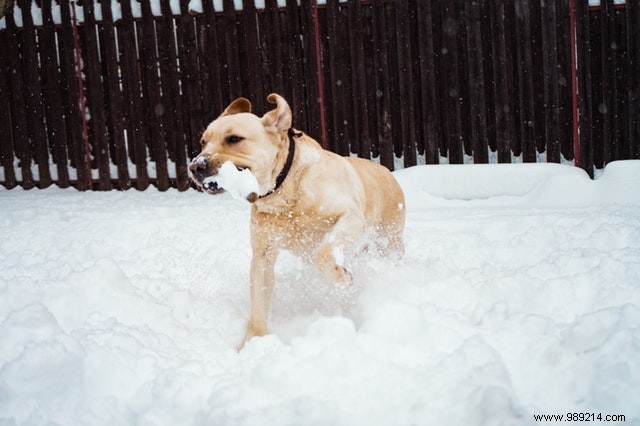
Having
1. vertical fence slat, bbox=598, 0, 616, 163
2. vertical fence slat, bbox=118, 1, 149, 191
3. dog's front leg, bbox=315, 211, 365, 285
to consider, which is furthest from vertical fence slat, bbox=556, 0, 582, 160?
vertical fence slat, bbox=118, 1, 149, 191

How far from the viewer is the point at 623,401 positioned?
1.84 m


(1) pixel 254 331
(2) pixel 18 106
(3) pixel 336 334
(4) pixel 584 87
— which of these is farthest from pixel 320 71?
(3) pixel 336 334

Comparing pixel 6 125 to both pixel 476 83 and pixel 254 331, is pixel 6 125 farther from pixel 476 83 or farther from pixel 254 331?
pixel 254 331

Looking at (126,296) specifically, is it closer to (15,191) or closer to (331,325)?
(331,325)

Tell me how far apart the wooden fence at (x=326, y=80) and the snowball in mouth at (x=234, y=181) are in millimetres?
4289

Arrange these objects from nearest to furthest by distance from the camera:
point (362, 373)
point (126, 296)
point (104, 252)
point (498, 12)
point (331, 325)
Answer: point (362, 373) → point (331, 325) → point (126, 296) → point (104, 252) → point (498, 12)

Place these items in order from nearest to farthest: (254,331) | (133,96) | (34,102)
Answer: (254,331)
(133,96)
(34,102)

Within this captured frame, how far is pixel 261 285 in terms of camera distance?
317 cm

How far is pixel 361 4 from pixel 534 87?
2.13m

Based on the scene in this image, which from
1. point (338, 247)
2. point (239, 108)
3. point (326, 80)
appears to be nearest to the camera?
point (338, 247)

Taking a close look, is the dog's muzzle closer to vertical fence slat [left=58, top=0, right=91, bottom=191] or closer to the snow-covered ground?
the snow-covered ground

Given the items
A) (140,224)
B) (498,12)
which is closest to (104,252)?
(140,224)

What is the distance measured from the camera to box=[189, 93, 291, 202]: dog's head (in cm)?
289

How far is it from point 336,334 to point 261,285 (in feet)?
2.82
